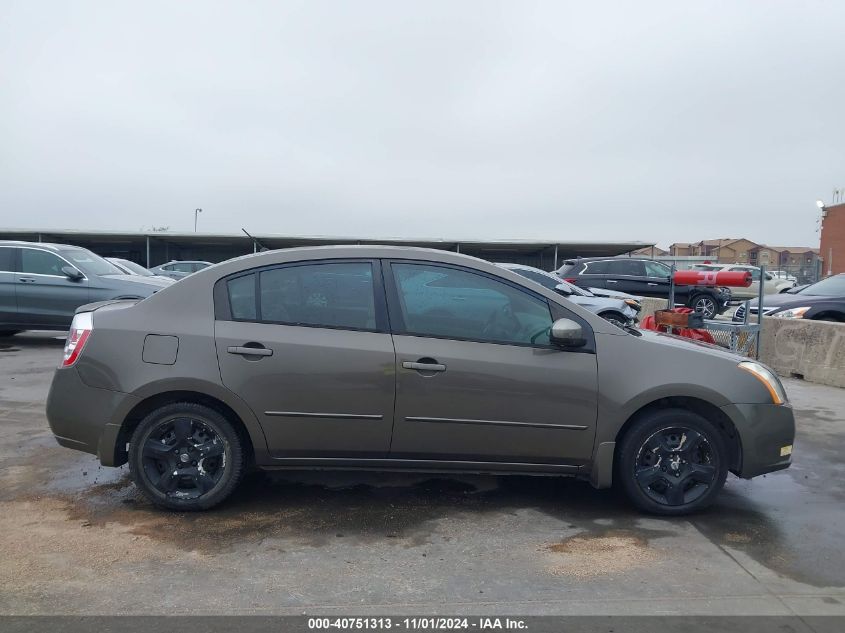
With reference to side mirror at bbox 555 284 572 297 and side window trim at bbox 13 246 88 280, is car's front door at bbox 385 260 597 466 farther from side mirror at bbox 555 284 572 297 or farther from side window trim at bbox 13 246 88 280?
side window trim at bbox 13 246 88 280

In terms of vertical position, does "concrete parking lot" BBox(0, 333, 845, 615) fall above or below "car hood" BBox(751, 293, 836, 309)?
below

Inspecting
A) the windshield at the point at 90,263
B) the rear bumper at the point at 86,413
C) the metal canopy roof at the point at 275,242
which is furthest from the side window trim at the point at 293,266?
the metal canopy roof at the point at 275,242

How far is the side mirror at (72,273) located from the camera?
10727 millimetres

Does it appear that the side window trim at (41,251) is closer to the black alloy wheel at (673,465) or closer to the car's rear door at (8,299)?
the car's rear door at (8,299)

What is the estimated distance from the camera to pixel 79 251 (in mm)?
11414

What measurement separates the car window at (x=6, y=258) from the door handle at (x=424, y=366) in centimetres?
952

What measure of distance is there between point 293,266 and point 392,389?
1022mm

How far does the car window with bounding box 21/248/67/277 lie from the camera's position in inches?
428

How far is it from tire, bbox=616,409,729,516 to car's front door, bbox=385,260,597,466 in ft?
1.04

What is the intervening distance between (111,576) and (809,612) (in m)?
3.38

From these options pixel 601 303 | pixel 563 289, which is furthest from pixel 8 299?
pixel 601 303

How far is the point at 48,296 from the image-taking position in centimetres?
1077
